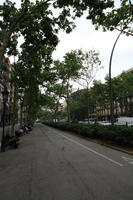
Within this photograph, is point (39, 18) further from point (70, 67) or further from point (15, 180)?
point (70, 67)

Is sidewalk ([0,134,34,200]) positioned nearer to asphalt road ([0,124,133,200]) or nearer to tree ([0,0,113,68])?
asphalt road ([0,124,133,200])

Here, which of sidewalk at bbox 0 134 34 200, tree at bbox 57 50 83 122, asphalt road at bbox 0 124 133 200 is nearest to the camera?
asphalt road at bbox 0 124 133 200

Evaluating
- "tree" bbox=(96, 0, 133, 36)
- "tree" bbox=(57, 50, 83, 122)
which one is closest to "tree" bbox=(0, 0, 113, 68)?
"tree" bbox=(96, 0, 133, 36)

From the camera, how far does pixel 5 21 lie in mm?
13523

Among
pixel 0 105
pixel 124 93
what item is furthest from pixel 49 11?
pixel 0 105

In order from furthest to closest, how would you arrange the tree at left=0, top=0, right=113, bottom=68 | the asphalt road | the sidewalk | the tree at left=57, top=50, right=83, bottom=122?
the tree at left=57, top=50, right=83, bottom=122, the tree at left=0, top=0, right=113, bottom=68, the sidewalk, the asphalt road

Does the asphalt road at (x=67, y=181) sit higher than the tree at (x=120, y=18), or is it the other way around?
the tree at (x=120, y=18)

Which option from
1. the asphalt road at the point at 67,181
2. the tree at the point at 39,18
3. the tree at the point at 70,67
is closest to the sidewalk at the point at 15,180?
the asphalt road at the point at 67,181

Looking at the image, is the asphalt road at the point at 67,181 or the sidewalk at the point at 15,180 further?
the sidewalk at the point at 15,180

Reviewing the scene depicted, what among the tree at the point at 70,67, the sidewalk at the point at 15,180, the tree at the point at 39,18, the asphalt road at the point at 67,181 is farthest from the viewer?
the tree at the point at 70,67

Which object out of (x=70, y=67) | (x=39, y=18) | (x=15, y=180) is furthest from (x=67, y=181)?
(x=70, y=67)

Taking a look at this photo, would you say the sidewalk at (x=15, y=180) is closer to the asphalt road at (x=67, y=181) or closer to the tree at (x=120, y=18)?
the asphalt road at (x=67, y=181)

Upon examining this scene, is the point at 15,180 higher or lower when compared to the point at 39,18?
lower

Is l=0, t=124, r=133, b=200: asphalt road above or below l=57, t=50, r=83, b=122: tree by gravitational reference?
below
